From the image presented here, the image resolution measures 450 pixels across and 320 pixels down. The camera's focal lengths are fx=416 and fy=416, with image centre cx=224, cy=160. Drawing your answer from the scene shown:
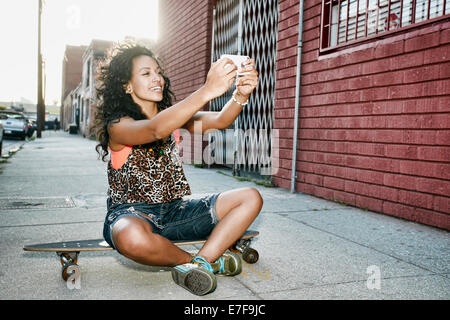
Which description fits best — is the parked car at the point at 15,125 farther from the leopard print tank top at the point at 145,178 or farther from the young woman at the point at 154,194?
the leopard print tank top at the point at 145,178

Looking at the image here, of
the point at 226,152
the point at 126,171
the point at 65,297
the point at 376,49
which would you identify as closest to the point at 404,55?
the point at 376,49

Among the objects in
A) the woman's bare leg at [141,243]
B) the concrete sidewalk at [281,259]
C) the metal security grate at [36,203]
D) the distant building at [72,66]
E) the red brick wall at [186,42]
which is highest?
the distant building at [72,66]

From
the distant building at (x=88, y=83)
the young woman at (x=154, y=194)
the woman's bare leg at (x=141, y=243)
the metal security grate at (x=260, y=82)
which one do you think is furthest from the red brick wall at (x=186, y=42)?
the distant building at (x=88, y=83)

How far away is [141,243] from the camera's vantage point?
7.28 feet

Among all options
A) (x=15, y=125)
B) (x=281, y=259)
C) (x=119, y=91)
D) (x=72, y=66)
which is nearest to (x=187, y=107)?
(x=119, y=91)

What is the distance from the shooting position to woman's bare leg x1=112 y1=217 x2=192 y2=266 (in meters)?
2.22

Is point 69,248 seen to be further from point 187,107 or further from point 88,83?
point 88,83

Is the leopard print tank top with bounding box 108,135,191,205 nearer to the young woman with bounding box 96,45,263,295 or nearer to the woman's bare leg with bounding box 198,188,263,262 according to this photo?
the young woman with bounding box 96,45,263,295

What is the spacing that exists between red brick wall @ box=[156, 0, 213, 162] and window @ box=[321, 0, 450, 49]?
4.24 meters

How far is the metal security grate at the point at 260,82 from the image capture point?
7281mm

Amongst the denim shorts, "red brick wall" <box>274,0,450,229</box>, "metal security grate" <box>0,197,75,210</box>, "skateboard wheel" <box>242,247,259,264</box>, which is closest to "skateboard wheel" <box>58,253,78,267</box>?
the denim shorts

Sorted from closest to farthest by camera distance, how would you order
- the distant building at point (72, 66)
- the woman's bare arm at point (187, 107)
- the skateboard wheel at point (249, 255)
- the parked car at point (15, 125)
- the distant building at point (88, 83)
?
the woman's bare arm at point (187, 107) < the skateboard wheel at point (249, 255) < the parked car at point (15, 125) < the distant building at point (88, 83) < the distant building at point (72, 66)

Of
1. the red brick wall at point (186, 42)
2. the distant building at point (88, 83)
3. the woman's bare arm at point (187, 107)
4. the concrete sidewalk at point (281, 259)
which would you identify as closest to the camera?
the woman's bare arm at point (187, 107)

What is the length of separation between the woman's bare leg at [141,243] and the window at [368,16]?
3.39 meters
